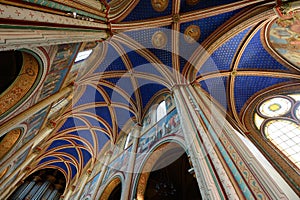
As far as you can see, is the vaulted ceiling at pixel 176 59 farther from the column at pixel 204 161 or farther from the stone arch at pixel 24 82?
the stone arch at pixel 24 82

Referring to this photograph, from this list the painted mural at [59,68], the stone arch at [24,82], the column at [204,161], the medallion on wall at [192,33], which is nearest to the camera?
the column at [204,161]

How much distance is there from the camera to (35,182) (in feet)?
46.6

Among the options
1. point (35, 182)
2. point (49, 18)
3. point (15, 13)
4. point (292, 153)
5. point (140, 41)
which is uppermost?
point (140, 41)

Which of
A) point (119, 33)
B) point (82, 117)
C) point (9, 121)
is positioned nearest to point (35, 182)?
point (82, 117)

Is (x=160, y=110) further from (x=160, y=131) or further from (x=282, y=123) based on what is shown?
(x=282, y=123)

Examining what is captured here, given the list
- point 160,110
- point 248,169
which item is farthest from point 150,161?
point 248,169

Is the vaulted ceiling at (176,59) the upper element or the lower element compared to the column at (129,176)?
upper

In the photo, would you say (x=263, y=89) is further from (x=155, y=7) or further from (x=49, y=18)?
(x=49, y=18)

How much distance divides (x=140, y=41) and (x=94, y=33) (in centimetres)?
425

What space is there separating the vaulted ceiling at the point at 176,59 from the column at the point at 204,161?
12.0 ft

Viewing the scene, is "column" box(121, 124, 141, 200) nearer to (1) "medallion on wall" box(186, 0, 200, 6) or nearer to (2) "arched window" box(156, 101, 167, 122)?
(2) "arched window" box(156, 101, 167, 122)

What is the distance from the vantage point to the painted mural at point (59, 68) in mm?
5215

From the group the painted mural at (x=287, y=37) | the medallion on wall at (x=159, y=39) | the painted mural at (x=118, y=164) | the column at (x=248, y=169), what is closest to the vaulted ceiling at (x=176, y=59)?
the medallion on wall at (x=159, y=39)

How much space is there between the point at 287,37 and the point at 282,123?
12.4 ft
